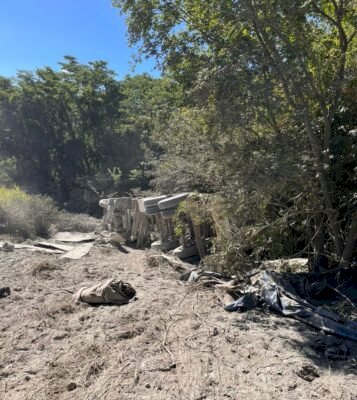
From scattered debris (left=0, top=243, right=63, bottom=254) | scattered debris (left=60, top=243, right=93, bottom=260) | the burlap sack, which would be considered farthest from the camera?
scattered debris (left=0, top=243, right=63, bottom=254)

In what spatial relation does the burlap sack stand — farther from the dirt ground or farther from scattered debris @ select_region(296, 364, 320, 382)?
scattered debris @ select_region(296, 364, 320, 382)

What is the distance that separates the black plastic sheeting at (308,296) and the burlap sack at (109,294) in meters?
1.43

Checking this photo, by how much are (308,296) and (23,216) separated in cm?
1012

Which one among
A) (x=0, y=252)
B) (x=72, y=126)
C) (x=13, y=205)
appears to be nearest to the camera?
(x=0, y=252)

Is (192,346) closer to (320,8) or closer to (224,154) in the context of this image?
(224,154)

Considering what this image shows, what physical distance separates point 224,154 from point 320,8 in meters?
2.04

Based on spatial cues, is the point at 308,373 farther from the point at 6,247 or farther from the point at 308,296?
the point at 6,247

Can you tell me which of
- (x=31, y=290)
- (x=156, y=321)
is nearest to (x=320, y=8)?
(x=156, y=321)

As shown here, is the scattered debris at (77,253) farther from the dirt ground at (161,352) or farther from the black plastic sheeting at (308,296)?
the black plastic sheeting at (308,296)

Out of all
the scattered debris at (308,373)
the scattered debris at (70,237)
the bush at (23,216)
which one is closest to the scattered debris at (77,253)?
the scattered debris at (70,237)

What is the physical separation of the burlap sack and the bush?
7701 mm

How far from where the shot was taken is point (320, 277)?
487 centimetres

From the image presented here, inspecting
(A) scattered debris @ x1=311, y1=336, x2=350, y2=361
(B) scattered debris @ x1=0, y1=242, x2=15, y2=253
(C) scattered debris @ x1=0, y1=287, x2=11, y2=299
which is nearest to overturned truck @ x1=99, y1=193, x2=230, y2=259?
(A) scattered debris @ x1=311, y1=336, x2=350, y2=361

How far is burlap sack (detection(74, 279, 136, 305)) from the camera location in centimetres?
496
